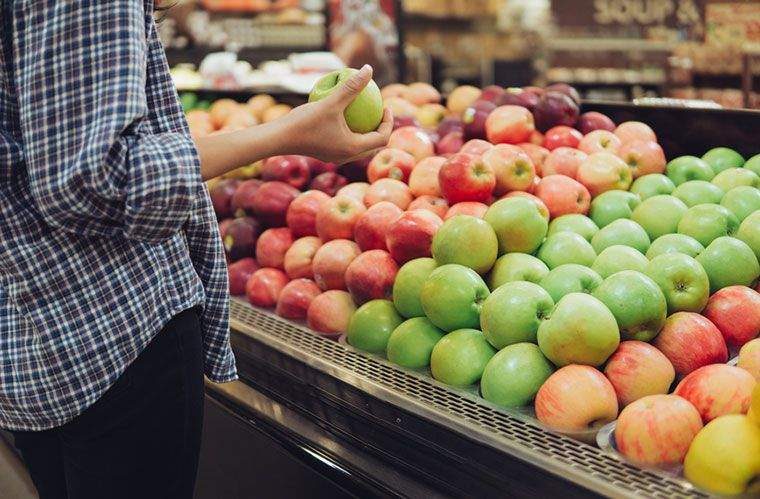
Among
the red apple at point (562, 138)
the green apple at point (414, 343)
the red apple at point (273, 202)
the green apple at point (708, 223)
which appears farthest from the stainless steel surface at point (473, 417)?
the red apple at point (562, 138)

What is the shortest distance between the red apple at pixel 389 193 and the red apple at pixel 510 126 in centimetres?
37

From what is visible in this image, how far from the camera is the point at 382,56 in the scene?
19.0 feet

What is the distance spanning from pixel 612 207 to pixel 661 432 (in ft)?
3.14

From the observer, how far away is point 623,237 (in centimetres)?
201

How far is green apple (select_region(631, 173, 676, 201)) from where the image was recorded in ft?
7.49

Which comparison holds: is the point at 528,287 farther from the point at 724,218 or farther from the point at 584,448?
the point at 724,218

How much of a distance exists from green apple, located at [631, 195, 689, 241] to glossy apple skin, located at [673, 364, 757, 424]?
67cm

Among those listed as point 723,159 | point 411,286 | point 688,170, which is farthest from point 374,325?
point 723,159

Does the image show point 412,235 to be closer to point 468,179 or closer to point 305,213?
point 468,179

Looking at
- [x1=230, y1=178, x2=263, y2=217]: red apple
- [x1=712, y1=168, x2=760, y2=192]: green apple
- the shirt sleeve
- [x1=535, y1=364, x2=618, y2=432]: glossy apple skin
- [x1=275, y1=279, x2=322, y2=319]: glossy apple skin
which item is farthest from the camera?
[x1=230, y1=178, x2=263, y2=217]: red apple

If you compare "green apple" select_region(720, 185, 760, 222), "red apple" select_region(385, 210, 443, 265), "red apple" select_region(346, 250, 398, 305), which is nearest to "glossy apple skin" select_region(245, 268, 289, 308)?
"red apple" select_region(346, 250, 398, 305)

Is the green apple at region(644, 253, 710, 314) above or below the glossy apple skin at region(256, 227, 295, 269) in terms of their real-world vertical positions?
above

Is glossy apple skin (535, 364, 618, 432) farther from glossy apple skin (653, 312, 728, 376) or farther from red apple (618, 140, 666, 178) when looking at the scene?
red apple (618, 140, 666, 178)

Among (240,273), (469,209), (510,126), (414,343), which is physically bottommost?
(240,273)
